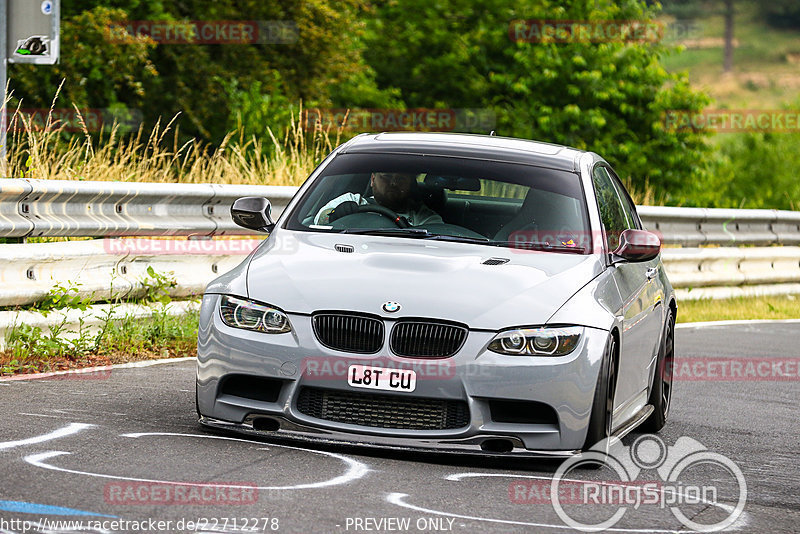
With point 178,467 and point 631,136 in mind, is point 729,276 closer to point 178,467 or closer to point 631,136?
point 178,467

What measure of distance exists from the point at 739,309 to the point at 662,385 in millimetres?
9118

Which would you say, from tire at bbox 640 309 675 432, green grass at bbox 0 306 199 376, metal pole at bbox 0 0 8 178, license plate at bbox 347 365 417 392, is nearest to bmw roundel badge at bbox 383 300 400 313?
license plate at bbox 347 365 417 392

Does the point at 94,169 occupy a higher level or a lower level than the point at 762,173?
higher

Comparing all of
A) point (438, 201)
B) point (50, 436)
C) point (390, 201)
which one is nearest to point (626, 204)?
point (438, 201)

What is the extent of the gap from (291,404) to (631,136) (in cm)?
4261

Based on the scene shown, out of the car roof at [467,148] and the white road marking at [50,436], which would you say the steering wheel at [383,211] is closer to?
the car roof at [467,148]

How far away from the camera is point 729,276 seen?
57.2 feet

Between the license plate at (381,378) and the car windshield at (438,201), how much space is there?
1284 millimetres

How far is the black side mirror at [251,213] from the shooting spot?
25.4 feet

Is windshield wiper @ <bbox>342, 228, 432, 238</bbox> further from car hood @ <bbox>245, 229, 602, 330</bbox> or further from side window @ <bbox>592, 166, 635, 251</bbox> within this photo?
side window @ <bbox>592, 166, 635, 251</bbox>

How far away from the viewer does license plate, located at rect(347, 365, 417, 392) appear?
6344 millimetres

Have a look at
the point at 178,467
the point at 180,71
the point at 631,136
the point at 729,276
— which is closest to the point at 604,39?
the point at 631,136

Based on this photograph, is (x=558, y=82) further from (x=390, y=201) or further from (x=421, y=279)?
(x=421, y=279)

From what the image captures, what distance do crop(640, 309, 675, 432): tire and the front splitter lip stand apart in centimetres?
168
